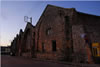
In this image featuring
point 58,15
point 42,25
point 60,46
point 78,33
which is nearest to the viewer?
point 78,33

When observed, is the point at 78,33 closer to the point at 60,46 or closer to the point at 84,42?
the point at 84,42

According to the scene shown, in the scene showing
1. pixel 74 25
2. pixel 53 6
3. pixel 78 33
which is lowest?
pixel 78 33

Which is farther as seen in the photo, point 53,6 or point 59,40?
point 53,6

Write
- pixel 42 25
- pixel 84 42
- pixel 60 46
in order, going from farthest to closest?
pixel 42 25 → pixel 60 46 → pixel 84 42

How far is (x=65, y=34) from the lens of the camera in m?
19.5

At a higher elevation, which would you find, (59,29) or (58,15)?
(58,15)

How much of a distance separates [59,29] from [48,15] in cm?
539

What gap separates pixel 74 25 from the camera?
56.5ft

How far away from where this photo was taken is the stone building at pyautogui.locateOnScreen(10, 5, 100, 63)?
15438mm

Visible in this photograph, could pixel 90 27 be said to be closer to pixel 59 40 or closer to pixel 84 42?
pixel 84 42

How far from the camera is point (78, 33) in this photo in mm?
16281

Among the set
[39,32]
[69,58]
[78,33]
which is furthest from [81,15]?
[39,32]

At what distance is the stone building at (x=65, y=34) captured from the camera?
1544 centimetres

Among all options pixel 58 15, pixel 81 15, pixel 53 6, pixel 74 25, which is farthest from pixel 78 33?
pixel 53 6
